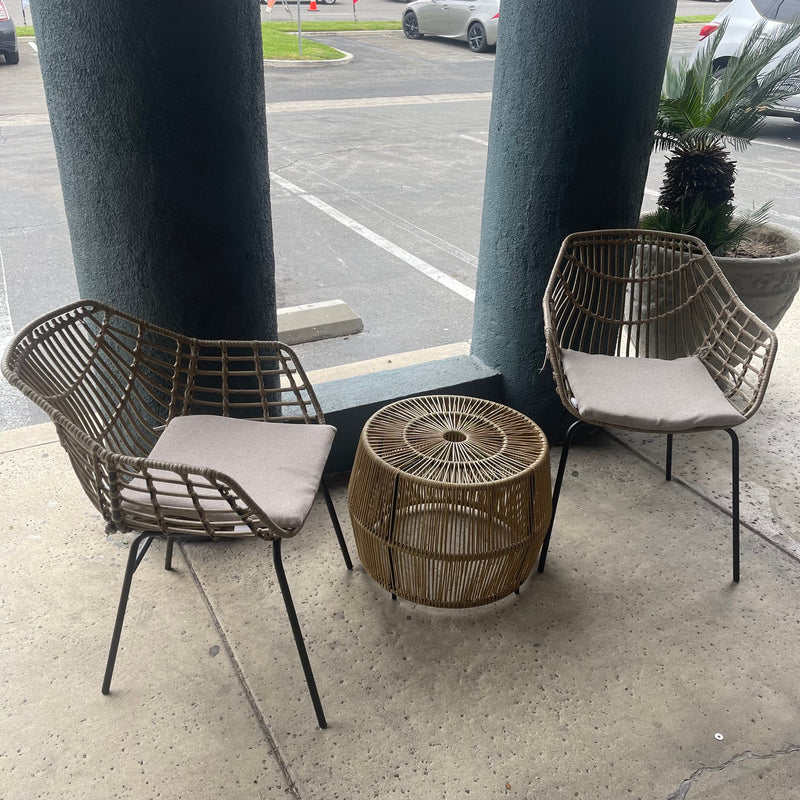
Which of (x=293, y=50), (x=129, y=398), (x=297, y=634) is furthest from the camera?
(x=293, y=50)

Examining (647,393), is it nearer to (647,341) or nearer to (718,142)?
(647,341)

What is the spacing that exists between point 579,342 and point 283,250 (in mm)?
3319

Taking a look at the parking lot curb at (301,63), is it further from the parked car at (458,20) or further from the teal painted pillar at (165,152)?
the teal painted pillar at (165,152)

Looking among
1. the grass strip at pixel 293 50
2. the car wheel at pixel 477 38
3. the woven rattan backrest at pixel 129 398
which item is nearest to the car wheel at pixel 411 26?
the car wheel at pixel 477 38

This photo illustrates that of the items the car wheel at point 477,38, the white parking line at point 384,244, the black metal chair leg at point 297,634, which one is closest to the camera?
the black metal chair leg at point 297,634

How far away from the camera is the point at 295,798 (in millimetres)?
1938

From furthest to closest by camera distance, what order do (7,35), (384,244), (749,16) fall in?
(7,35) → (749,16) → (384,244)

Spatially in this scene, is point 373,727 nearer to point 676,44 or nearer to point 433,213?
point 433,213

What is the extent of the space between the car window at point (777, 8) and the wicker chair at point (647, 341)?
6489 millimetres

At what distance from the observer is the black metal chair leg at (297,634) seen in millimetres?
1969

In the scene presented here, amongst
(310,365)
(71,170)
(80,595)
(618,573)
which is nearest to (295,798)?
(80,595)

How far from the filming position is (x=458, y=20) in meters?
16.1

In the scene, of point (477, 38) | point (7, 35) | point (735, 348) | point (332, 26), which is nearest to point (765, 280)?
point (735, 348)

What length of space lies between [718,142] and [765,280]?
0.65 meters
